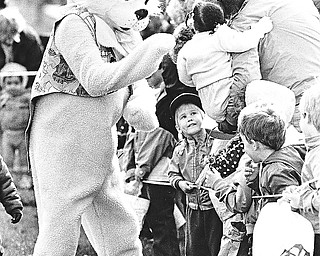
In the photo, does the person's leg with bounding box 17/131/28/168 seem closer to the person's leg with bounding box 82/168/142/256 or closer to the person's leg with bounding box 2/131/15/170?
the person's leg with bounding box 2/131/15/170

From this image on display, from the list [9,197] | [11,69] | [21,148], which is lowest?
[21,148]

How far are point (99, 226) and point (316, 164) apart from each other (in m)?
1.26

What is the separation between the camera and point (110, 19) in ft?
15.4

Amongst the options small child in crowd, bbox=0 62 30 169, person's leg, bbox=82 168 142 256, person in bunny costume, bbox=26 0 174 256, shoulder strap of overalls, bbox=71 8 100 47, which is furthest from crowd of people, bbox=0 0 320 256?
small child in crowd, bbox=0 62 30 169

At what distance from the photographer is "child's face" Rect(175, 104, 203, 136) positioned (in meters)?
5.64

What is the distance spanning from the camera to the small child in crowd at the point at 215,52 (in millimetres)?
4629

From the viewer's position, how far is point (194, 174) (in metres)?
5.67

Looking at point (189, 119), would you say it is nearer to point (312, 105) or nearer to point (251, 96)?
point (251, 96)

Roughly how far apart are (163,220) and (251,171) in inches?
82.3

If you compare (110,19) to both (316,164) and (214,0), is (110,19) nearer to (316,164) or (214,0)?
(214,0)

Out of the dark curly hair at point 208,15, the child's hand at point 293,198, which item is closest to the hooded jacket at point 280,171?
the child's hand at point 293,198

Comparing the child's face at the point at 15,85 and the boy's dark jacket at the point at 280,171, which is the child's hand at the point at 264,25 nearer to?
the boy's dark jacket at the point at 280,171

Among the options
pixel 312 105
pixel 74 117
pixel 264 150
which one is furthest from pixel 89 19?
pixel 312 105

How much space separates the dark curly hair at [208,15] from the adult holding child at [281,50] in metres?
0.06
